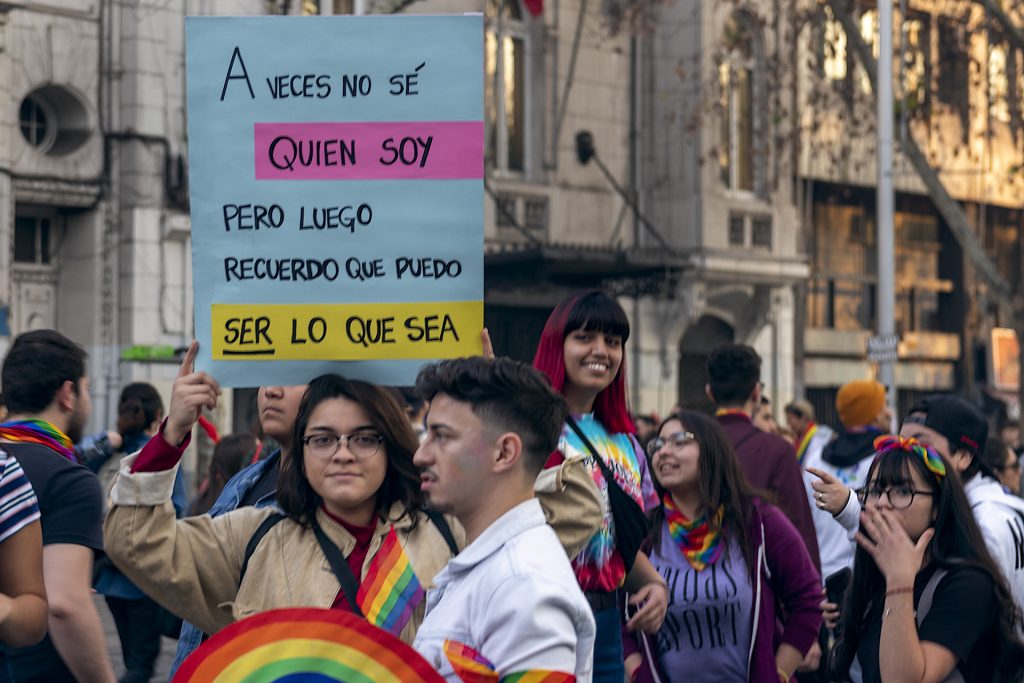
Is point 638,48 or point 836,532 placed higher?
point 638,48

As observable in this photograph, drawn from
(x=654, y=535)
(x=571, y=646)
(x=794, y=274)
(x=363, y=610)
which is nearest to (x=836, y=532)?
(x=654, y=535)

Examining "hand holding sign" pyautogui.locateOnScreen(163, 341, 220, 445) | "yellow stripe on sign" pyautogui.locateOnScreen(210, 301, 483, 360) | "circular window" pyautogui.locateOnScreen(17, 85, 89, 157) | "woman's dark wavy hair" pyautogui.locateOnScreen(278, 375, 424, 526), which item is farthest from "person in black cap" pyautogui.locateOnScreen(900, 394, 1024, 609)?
"circular window" pyautogui.locateOnScreen(17, 85, 89, 157)

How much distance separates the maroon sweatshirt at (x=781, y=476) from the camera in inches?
319

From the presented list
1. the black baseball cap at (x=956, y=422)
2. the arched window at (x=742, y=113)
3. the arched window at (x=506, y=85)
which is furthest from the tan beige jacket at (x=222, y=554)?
the arched window at (x=742, y=113)

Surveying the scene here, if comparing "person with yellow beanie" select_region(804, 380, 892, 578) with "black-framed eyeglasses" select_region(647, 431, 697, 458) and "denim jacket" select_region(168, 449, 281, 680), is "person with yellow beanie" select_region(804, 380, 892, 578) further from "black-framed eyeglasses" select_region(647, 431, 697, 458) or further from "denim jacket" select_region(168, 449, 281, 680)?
"denim jacket" select_region(168, 449, 281, 680)

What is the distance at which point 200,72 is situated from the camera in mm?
4520

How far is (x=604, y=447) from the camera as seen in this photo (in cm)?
542

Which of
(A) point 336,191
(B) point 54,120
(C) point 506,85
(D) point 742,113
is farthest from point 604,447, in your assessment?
(D) point 742,113

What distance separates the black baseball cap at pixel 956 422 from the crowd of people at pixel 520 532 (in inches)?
0.4

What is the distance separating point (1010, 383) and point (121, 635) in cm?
2355

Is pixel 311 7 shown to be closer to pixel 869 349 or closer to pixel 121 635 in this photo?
pixel 869 349

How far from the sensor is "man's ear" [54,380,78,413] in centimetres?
536

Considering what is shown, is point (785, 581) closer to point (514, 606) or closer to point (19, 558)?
point (19, 558)

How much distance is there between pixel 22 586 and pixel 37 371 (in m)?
1.38
